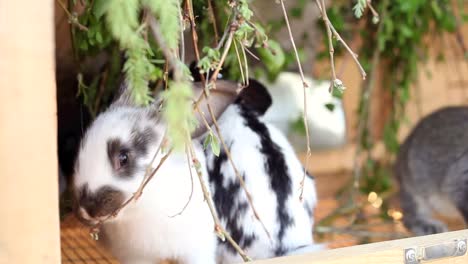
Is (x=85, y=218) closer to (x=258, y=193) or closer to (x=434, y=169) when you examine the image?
(x=258, y=193)

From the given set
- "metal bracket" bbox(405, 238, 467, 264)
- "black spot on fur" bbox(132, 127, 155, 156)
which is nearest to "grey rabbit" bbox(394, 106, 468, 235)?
"metal bracket" bbox(405, 238, 467, 264)

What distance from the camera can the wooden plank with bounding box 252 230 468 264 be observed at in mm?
956

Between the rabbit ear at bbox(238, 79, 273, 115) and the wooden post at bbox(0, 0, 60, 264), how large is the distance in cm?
62

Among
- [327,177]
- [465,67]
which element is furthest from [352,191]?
[465,67]

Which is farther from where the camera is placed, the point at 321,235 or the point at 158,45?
the point at 321,235

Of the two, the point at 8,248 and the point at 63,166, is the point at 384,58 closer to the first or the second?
the point at 63,166

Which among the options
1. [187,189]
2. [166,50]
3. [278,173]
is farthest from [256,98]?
[166,50]

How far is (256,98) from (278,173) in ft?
0.62

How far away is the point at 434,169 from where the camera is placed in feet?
6.64

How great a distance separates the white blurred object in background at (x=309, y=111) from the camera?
2.06 metres

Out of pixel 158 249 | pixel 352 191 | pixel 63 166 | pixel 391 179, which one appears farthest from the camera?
pixel 391 179

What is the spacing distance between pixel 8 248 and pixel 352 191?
4.51 feet

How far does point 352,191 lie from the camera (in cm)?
205

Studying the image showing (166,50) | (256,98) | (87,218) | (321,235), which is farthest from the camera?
(321,235)
